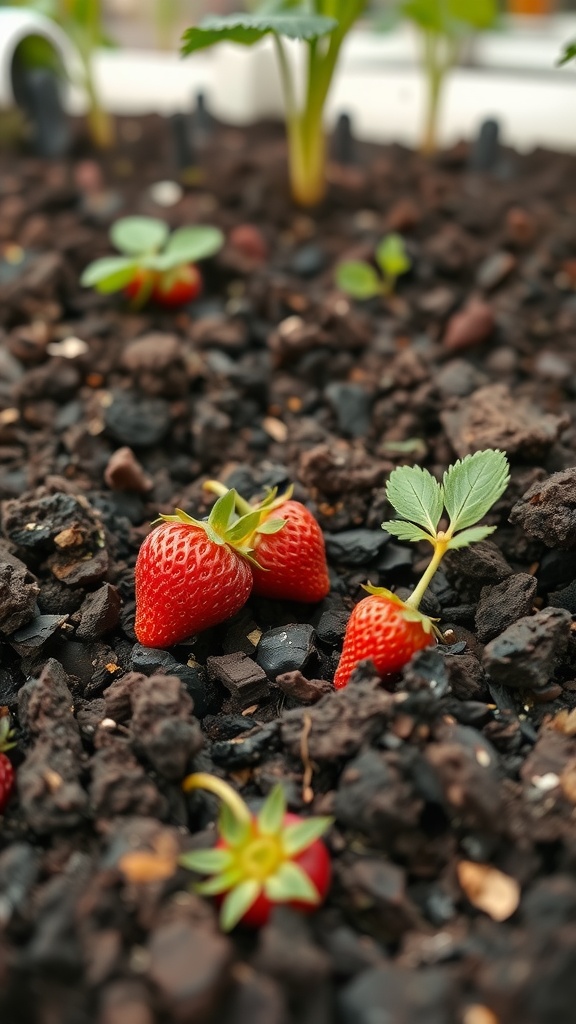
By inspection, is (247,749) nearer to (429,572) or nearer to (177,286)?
(429,572)

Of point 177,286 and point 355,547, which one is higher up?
point 177,286

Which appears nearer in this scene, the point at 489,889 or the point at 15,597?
the point at 489,889

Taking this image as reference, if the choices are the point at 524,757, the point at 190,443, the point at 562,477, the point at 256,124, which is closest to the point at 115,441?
the point at 190,443

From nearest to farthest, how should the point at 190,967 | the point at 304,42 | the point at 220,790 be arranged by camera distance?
1. the point at 190,967
2. the point at 220,790
3. the point at 304,42

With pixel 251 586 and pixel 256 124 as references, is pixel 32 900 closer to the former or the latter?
pixel 251 586

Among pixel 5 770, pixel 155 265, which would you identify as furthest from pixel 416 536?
pixel 155 265

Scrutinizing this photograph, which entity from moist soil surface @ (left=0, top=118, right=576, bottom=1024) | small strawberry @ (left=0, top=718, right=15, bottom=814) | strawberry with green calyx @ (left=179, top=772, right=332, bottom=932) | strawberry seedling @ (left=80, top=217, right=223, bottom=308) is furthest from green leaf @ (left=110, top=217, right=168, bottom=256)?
strawberry with green calyx @ (left=179, top=772, right=332, bottom=932)
